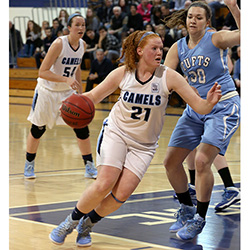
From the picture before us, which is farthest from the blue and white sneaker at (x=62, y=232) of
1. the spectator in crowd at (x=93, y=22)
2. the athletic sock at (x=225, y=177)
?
the spectator in crowd at (x=93, y=22)

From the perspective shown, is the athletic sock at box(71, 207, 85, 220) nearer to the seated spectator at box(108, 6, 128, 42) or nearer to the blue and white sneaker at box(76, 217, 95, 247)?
the blue and white sneaker at box(76, 217, 95, 247)

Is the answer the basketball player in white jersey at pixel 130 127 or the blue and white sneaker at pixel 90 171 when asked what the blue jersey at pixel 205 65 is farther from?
the blue and white sneaker at pixel 90 171

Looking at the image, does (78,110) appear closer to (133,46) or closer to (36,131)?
(133,46)

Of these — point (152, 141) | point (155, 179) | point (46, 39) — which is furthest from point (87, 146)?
point (46, 39)

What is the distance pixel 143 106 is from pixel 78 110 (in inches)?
18.8

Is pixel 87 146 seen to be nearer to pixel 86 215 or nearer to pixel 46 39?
pixel 86 215

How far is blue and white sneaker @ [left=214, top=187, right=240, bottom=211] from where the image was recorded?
509cm

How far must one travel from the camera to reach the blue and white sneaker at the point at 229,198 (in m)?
5.09

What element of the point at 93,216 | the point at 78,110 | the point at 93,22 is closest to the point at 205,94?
the point at 78,110

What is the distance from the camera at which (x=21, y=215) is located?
4859 millimetres

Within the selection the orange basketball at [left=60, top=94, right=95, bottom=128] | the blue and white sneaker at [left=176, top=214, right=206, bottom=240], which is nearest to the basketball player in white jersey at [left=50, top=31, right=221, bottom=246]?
the orange basketball at [left=60, top=94, right=95, bottom=128]

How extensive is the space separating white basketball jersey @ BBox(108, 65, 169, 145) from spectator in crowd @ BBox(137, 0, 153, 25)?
38.9 ft
